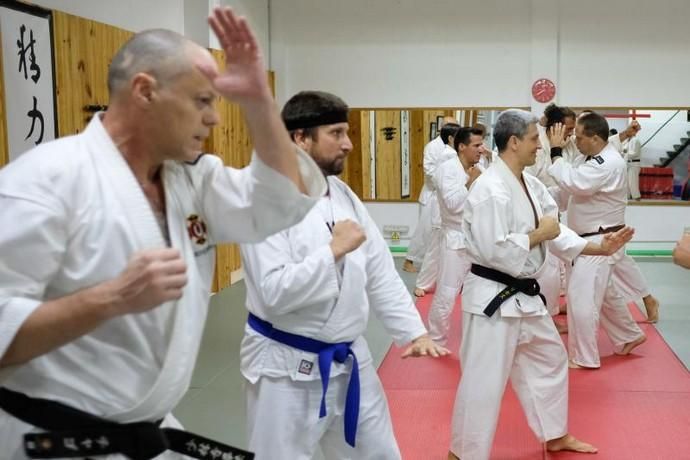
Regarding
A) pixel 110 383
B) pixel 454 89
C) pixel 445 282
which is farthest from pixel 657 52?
pixel 110 383

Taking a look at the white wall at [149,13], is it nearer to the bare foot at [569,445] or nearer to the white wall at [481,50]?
the white wall at [481,50]

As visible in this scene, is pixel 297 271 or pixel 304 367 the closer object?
pixel 297 271

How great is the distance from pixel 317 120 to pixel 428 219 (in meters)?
6.32

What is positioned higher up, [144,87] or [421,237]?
[144,87]

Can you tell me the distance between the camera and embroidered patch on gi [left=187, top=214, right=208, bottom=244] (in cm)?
173

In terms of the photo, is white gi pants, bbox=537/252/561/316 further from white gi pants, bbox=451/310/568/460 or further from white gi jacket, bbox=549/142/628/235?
white gi pants, bbox=451/310/568/460

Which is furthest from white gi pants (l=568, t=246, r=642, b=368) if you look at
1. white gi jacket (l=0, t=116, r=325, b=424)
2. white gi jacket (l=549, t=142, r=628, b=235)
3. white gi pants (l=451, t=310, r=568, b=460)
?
white gi jacket (l=0, t=116, r=325, b=424)

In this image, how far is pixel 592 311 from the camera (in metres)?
5.78

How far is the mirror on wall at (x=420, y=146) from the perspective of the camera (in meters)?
10.8

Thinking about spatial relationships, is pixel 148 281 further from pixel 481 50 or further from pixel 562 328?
pixel 481 50

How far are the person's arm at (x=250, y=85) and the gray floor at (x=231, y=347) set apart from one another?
2923 millimetres

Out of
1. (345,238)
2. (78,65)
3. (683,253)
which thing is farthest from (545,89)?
(345,238)

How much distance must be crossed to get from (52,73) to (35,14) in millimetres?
402

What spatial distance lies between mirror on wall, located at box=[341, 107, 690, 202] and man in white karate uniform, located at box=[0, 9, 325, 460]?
9230mm
